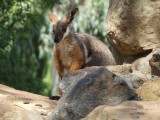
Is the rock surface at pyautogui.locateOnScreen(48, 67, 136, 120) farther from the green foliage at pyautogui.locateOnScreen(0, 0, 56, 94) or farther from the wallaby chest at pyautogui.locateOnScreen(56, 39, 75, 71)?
the green foliage at pyautogui.locateOnScreen(0, 0, 56, 94)

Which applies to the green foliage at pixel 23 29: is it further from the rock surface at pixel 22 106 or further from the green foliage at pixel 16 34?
the rock surface at pixel 22 106

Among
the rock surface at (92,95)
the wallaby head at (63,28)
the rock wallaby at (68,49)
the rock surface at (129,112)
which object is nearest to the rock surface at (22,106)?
the rock surface at (92,95)

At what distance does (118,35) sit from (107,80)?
82.2 inches

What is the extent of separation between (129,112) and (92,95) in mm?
950

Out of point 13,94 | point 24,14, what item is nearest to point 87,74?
point 13,94

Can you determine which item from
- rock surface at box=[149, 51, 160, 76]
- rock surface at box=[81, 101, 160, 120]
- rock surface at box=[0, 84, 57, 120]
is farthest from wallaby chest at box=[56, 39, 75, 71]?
rock surface at box=[81, 101, 160, 120]

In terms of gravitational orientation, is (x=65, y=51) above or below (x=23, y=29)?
below

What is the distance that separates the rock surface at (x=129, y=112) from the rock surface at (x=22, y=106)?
3.90 feet

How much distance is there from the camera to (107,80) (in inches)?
193

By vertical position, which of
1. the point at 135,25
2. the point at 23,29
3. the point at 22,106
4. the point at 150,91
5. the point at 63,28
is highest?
the point at 135,25

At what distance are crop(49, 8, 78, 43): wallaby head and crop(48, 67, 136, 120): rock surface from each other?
2.49m

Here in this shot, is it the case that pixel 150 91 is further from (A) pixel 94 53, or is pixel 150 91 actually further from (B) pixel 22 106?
(A) pixel 94 53

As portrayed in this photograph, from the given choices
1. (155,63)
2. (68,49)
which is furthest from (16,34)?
(155,63)

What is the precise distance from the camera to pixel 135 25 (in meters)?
6.66
